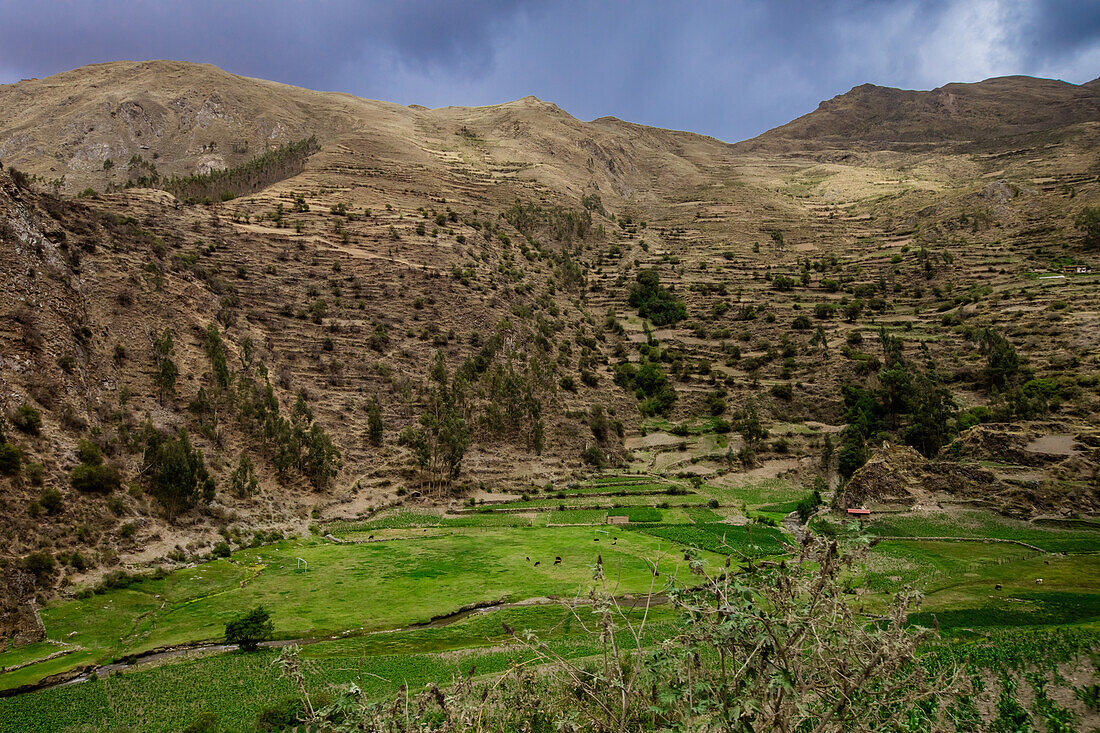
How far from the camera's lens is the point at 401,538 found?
37.7m

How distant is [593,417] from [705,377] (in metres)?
20.2

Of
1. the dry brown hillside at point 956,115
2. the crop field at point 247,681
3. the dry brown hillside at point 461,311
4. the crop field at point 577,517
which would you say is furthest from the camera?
the dry brown hillside at point 956,115

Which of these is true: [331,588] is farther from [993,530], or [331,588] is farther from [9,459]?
[993,530]

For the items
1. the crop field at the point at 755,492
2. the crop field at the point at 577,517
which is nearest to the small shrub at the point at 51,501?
the crop field at the point at 577,517

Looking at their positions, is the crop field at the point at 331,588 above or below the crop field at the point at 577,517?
above

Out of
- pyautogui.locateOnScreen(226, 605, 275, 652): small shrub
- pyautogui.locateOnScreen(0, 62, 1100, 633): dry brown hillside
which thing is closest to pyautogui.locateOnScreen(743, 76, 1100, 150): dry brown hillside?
pyautogui.locateOnScreen(0, 62, 1100, 633): dry brown hillside

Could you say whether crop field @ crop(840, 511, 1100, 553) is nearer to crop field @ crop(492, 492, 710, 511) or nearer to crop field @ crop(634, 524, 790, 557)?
crop field @ crop(634, 524, 790, 557)

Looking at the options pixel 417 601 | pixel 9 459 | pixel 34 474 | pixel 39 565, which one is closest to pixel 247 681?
pixel 417 601

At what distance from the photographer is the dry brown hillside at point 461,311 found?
32.7 meters

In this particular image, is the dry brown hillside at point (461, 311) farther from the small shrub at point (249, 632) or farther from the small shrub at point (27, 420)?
the small shrub at point (249, 632)

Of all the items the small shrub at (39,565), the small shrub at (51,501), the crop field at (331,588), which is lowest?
the crop field at (331,588)

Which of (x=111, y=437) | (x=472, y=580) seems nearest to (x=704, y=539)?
(x=472, y=580)

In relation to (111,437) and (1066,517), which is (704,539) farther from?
(111,437)

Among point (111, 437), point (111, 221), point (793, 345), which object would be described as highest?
point (111, 221)
